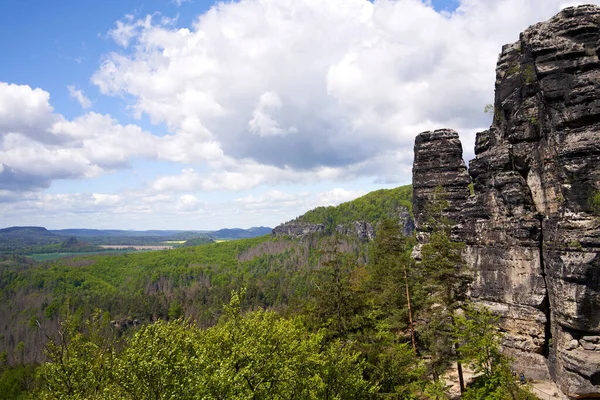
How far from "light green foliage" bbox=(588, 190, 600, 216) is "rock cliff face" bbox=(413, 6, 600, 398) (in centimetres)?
27

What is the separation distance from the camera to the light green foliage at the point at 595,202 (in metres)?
24.3

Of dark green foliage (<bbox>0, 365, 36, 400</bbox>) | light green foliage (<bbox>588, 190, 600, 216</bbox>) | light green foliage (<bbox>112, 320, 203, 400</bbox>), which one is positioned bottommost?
dark green foliage (<bbox>0, 365, 36, 400</bbox>)

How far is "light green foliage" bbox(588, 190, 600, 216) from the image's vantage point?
79.7 ft

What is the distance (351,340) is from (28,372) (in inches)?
2755

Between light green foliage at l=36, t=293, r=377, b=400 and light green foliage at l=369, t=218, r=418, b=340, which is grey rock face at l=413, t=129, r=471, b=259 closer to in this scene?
light green foliage at l=369, t=218, r=418, b=340

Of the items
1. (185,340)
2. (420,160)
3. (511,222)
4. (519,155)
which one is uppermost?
(420,160)

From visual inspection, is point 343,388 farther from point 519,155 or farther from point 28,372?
point 28,372

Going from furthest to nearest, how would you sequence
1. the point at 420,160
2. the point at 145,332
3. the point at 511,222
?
1. the point at 420,160
2. the point at 511,222
3. the point at 145,332

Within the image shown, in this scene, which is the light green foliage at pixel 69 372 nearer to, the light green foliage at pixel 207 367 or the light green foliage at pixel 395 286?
the light green foliage at pixel 207 367

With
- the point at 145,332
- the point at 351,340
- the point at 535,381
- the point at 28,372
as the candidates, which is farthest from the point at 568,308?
the point at 28,372

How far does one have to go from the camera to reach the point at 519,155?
30844mm

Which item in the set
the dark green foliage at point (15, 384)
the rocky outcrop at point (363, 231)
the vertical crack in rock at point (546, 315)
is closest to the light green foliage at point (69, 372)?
the vertical crack in rock at point (546, 315)

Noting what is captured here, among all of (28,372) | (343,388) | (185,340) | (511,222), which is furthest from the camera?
(28,372)

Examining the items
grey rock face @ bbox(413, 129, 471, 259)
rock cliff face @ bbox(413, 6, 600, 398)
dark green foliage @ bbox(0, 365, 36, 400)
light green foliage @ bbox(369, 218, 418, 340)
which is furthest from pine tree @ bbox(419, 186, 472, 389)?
dark green foliage @ bbox(0, 365, 36, 400)
